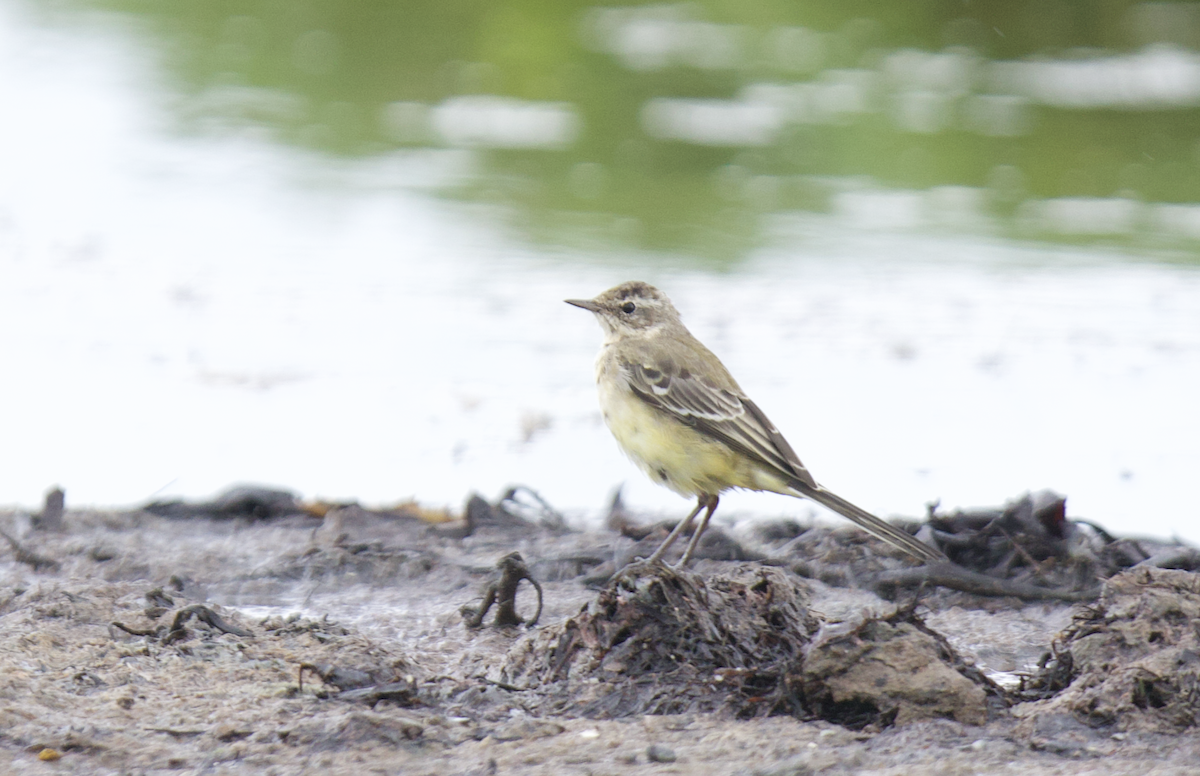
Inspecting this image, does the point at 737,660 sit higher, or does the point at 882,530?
the point at 882,530

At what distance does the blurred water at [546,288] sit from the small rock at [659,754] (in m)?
3.58

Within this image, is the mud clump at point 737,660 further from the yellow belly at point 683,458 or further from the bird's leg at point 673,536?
the yellow belly at point 683,458

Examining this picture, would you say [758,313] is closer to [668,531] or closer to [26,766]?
[668,531]

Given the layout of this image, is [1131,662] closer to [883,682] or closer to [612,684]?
[883,682]

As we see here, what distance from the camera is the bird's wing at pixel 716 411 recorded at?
621 cm

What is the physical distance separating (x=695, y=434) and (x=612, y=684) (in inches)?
64.6

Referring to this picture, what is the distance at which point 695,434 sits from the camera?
20.7 ft

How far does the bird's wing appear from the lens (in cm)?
621

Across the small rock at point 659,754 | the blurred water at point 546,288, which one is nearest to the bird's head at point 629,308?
the blurred water at point 546,288

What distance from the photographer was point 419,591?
20.7 ft

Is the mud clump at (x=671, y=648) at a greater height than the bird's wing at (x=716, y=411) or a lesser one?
lesser

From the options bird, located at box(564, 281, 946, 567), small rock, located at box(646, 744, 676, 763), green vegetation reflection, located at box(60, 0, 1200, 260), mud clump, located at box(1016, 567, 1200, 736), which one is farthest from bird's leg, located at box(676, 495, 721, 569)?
green vegetation reflection, located at box(60, 0, 1200, 260)

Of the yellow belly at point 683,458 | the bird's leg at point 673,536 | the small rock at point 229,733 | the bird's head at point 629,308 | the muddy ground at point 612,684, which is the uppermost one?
the bird's head at point 629,308

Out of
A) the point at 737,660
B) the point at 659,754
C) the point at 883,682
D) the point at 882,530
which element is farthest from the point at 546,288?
the point at 659,754
